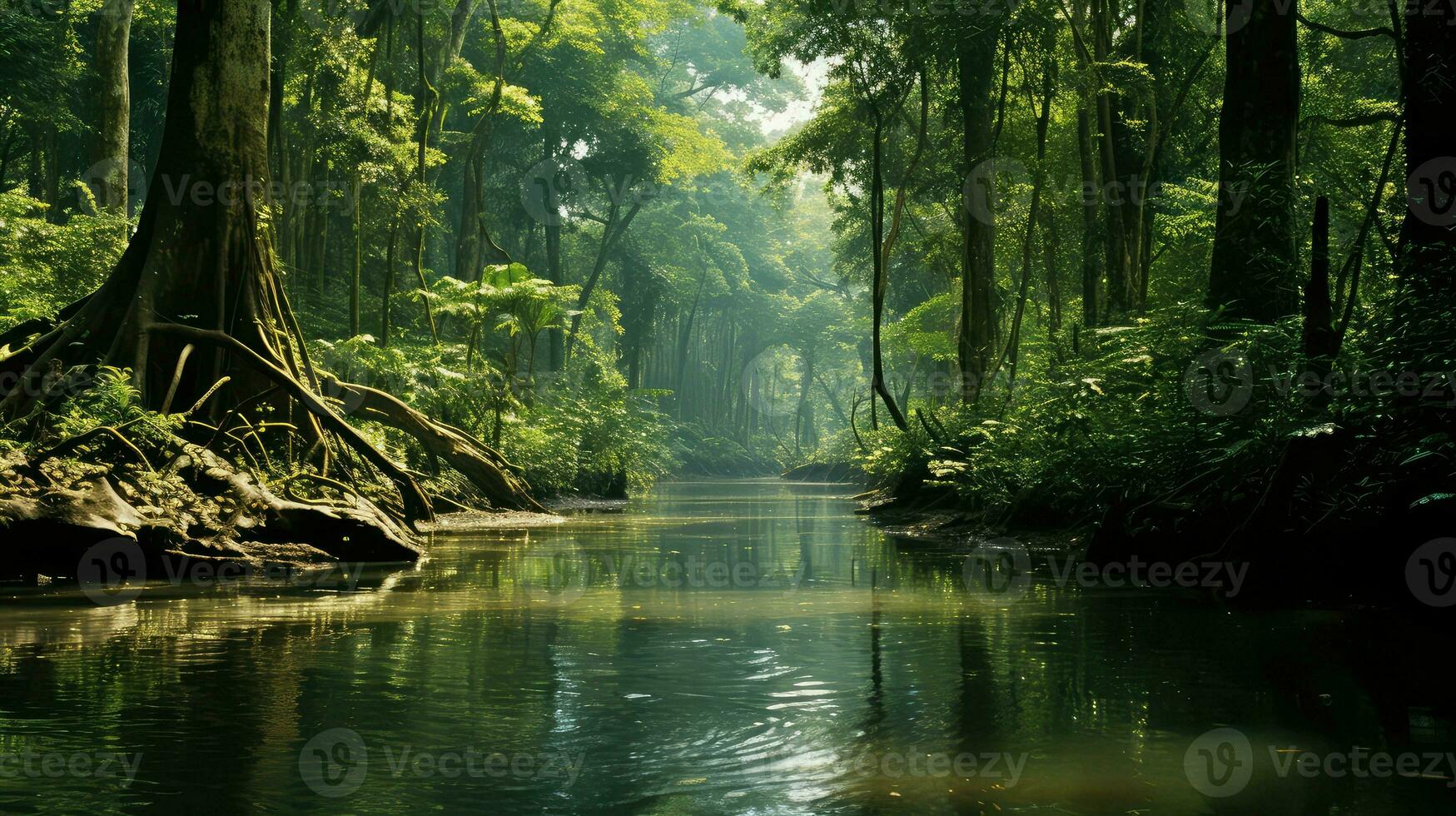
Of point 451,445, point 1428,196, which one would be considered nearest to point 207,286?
point 451,445

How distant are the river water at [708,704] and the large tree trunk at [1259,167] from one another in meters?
3.20

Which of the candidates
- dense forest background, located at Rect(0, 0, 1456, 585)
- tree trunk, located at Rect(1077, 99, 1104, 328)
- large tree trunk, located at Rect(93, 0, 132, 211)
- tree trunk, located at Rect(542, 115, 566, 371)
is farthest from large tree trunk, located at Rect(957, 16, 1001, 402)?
tree trunk, located at Rect(542, 115, 566, 371)

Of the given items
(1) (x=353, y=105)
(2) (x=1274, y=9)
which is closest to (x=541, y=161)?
(1) (x=353, y=105)

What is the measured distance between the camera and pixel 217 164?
11.6 m

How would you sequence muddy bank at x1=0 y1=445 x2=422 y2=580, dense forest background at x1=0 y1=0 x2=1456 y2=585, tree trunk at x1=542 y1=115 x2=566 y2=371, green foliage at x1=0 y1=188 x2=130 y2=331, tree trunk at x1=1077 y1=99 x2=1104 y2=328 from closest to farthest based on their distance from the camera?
dense forest background at x1=0 y1=0 x2=1456 y2=585
muddy bank at x1=0 y1=445 x2=422 y2=580
green foliage at x1=0 y1=188 x2=130 y2=331
tree trunk at x1=1077 y1=99 x2=1104 y2=328
tree trunk at x1=542 y1=115 x2=566 y2=371

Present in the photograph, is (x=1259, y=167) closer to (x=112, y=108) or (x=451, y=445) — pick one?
(x=451, y=445)

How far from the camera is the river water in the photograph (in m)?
3.34

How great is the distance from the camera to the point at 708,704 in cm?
460

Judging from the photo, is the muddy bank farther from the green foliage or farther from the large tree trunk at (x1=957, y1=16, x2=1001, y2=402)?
the large tree trunk at (x1=957, y1=16, x2=1001, y2=402)

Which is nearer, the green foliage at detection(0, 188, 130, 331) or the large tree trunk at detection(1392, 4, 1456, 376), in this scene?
the large tree trunk at detection(1392, 4, 1456, 376)

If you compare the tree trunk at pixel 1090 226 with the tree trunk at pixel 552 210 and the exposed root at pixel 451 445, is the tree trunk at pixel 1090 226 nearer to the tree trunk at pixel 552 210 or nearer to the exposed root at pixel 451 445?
the exposed root at pixel 451 445

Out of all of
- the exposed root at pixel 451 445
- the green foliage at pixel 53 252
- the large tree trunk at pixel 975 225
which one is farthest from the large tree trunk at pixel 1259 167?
the green foliage at pixel 53 252

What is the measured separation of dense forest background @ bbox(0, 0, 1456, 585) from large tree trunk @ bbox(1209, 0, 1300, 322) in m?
0.03

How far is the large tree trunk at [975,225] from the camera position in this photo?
821 inches
